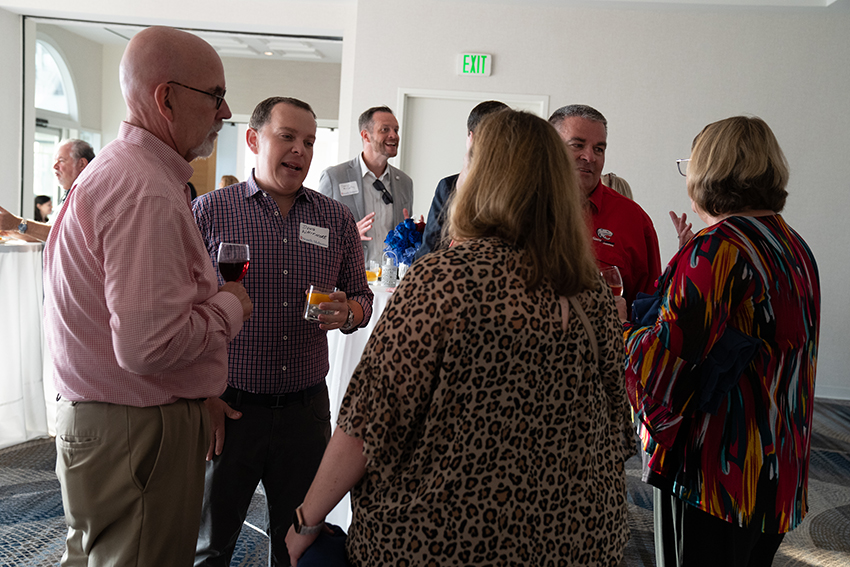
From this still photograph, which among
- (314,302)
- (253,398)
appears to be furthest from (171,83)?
(253,398)

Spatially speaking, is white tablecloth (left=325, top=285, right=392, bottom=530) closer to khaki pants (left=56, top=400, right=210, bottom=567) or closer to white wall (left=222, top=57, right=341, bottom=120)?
khaki pants (left=56, top=400, right=210, bottom=567)

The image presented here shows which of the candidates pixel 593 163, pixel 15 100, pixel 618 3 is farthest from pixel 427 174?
pixel 15 100

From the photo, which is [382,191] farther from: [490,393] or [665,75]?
[490,393]

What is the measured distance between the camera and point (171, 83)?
4.33ft

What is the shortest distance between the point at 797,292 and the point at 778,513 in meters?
0.53

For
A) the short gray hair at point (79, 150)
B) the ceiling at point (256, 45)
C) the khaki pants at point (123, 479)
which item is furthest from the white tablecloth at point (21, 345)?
the ceiling at point (256, 45)

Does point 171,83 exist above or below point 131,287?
above

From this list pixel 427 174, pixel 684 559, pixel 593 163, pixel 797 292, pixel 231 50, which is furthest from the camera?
pixel 231 50

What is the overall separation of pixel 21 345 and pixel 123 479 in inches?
113

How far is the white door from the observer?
6.10m

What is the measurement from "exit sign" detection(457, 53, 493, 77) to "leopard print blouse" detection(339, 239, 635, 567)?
535 centimetres

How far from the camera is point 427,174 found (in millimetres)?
6359

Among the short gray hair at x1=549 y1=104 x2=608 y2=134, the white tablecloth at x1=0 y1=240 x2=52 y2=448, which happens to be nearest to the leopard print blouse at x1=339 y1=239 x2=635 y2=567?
the short gray hair at x1=549 y1=104 x2=608 y2=134

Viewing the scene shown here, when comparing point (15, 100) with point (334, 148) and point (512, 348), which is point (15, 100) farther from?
point (512, 348)
